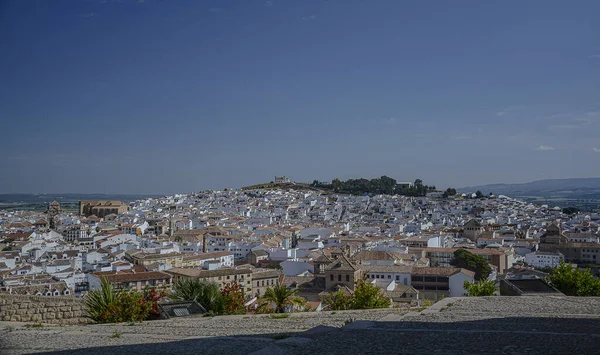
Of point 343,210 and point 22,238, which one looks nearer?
point 22,238

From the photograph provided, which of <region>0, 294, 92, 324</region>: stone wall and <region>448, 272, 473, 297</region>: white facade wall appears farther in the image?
<region>448, 272, 473, 297</region>: white facade wall

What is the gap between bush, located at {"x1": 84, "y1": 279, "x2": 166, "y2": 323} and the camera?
987 centimetres

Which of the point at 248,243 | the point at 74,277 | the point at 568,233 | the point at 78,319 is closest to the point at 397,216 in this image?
the point at 568,233

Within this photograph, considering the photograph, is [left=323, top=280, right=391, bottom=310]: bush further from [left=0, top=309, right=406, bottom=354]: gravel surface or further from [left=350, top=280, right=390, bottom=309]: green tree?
[left=0, top=309, right=406, bottom=354]: gravel surface

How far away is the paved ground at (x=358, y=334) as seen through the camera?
20.1ft

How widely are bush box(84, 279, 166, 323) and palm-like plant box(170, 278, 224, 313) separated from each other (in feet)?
2.36

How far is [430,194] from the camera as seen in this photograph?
117 meters

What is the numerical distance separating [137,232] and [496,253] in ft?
127

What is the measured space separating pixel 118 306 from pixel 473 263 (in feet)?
103

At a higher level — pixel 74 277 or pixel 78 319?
pixel 78 319

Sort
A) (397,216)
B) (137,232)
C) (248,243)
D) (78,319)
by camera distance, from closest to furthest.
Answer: (78,319) < (248,243) < (137,232) < (397,216)

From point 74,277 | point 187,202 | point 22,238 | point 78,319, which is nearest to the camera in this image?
point 78,319

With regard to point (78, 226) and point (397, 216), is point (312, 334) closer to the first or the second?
point (78, 226)

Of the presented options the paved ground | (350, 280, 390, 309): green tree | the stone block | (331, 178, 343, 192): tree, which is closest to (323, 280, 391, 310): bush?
(350, 280, 390, 309): green tree
